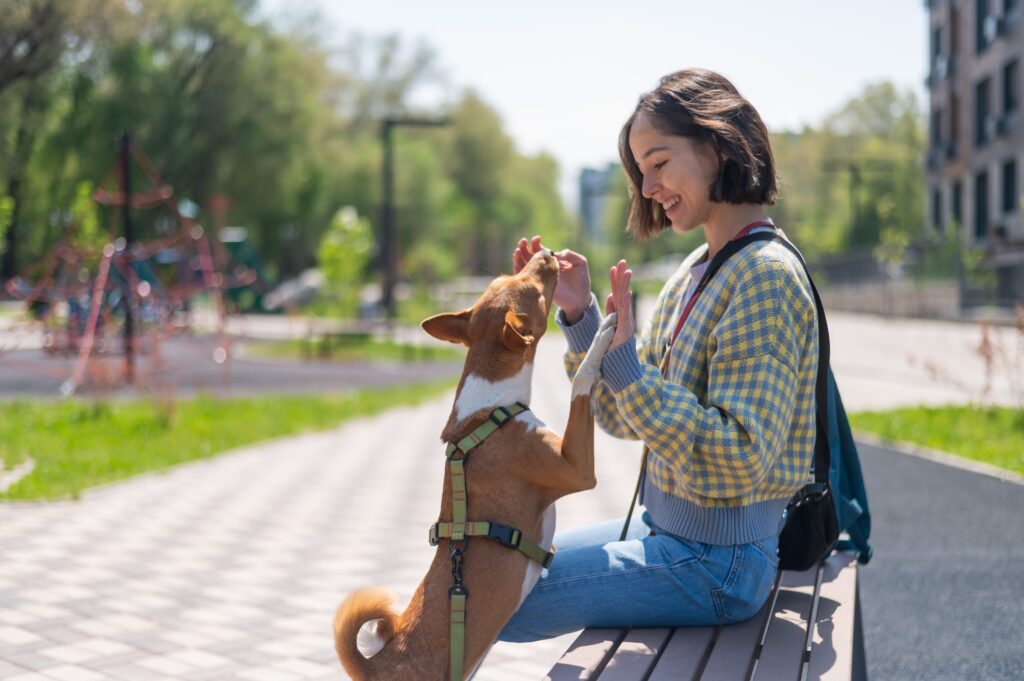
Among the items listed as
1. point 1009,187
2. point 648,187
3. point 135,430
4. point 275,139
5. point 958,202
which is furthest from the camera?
point 275,139

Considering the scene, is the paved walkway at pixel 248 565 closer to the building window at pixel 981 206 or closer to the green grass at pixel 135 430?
the green grass at pixel 135 430

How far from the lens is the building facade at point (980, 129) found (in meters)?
32.0

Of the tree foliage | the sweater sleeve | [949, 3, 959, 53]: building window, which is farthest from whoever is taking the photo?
[949, 3, 959, 53]: building window

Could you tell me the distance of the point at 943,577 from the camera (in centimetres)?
566

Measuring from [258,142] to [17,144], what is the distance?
1787cm

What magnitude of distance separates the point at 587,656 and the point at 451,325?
91cm

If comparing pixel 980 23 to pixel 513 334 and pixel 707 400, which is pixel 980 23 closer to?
pixel 707 400

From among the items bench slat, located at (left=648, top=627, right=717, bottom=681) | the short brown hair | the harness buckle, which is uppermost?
the short brown hair

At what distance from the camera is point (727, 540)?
2.65 meters

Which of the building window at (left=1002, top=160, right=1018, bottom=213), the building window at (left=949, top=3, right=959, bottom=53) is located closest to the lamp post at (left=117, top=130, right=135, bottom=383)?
the building window at (left=1002, top=160, right=1018, bottom=213)

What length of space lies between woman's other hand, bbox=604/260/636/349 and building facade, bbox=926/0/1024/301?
2818 cm

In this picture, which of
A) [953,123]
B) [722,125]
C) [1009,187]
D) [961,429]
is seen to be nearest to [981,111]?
[953,123]

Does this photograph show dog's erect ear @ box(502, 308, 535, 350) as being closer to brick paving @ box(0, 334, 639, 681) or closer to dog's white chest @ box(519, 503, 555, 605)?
dog's white chest @ box(519, 503, 555, 605)

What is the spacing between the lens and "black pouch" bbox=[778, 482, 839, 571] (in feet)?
9.38
